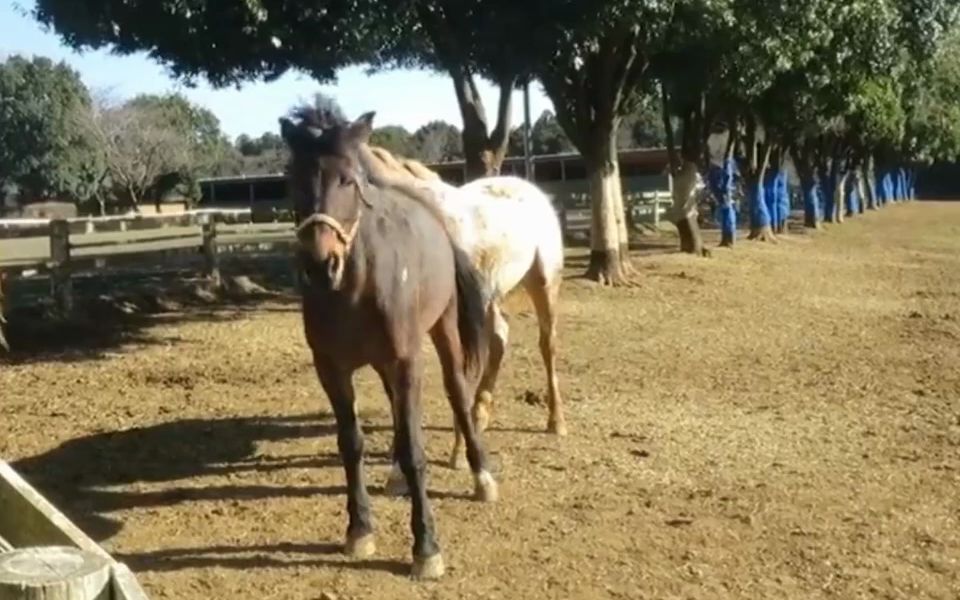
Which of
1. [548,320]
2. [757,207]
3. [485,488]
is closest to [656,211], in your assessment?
[757,207]

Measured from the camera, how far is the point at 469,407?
6965mm

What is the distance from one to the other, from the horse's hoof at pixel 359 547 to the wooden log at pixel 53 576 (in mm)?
3279

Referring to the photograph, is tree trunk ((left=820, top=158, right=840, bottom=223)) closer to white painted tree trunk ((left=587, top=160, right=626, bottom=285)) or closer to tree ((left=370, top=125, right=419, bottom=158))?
tree ((left=370, top=125, right=419, bottom=158))

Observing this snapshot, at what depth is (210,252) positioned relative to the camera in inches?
747

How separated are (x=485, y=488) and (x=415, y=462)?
1130 millimetres

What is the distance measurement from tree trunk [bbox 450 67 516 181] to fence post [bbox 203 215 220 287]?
13.1ft

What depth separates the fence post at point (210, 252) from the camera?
1866cm

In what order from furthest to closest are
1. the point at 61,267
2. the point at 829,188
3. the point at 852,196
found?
the point at 852,196 → the point at 829,188 → the point at 61,267

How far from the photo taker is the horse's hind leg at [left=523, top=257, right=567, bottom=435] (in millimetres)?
8789

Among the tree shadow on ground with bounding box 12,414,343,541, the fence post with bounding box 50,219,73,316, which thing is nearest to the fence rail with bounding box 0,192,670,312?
the fence post with bounding box 50,219,73,316

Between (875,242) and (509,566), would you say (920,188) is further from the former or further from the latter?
(509,566)

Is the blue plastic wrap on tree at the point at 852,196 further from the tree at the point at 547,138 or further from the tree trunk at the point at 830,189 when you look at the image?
the tree at the point at 547,138

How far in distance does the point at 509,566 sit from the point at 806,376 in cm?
597

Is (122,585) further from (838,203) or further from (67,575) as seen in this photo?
(838,203)
